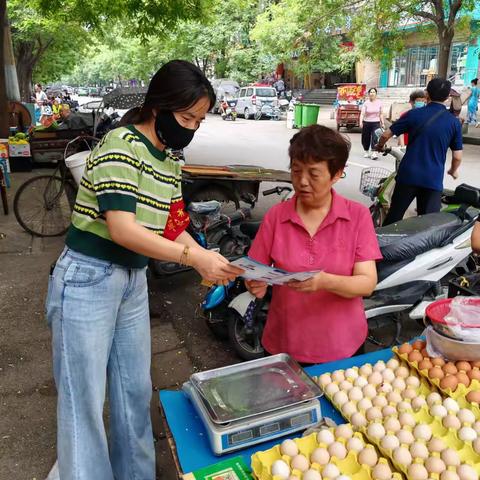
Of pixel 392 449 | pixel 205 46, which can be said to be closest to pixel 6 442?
pixel 392 449

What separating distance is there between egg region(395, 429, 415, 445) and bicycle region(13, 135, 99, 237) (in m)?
5.38

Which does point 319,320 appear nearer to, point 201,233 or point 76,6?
point 201,233

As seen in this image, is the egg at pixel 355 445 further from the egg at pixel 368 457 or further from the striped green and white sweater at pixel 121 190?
the striped green and white sweater at pixel 121 190

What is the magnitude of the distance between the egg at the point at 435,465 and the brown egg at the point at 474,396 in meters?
0.35

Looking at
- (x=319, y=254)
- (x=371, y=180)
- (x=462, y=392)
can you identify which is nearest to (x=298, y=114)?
(x=371, y=180)

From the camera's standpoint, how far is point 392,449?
1444 mm

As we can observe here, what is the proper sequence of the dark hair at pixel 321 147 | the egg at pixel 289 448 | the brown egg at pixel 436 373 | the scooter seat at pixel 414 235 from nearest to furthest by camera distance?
the egg at pixel 289 448, the brown egg at pixel 436 373, the dark hair at pixel 321 147, the scooter seat at pixel 414 235

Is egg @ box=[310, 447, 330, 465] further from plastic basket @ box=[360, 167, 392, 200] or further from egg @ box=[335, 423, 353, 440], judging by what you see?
plastic basket @ box=[360, 167, 392, 200]

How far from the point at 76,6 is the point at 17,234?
6912 mm

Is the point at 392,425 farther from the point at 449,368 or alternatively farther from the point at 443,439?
the point at 449,368

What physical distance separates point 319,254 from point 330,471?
2.86 ft

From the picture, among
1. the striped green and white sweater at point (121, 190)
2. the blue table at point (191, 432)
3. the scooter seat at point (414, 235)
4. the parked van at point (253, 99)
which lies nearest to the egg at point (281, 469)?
the blue table at point (191, 432)

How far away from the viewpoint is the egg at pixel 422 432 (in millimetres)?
1505

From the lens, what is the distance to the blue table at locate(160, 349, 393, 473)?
1510 millimetres
